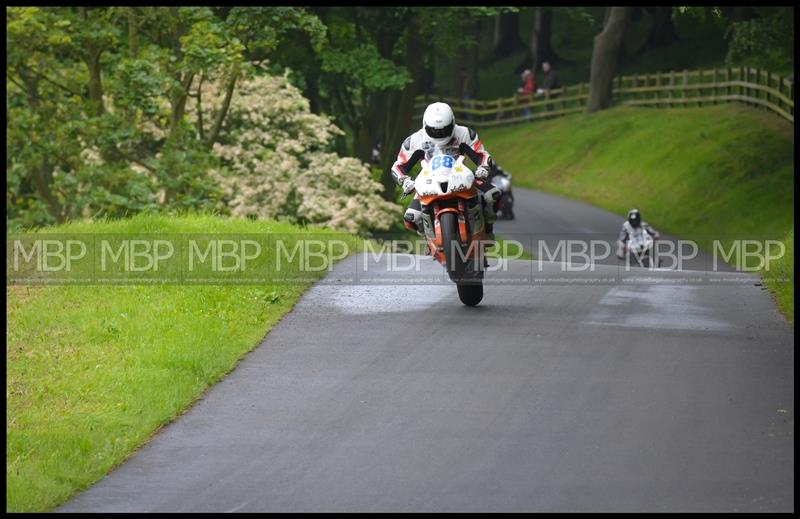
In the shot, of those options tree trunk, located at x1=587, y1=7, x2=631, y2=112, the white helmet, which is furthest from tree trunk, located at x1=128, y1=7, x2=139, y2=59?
tree trunk, located at x1=587, y1=7, x2=631, y2=112

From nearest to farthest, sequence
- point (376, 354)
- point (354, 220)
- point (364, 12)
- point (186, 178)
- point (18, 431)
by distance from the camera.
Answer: point (18, 431) < point (376, 354) < point (186, 178) < point (354, 220) < point (364, 12)

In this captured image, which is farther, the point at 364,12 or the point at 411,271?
the point at 364,12

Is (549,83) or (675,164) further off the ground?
(549,83)

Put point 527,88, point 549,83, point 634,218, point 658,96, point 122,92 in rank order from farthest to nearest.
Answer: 1. point 527,88
2. point 549,83
3. point 658,96
4. point 122,92
5. point 634,218

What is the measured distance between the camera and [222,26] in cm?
2831

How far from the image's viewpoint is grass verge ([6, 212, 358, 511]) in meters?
9.67

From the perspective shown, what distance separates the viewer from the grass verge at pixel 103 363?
31.7ft

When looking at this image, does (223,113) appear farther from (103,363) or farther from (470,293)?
(103,363)

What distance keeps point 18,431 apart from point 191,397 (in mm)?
1514

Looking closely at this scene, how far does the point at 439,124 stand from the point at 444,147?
293 millimetres

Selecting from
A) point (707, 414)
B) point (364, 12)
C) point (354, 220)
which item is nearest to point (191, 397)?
point (707, 414)

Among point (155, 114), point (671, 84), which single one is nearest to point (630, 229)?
point (155, 114)

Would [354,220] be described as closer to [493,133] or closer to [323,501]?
[323,501]

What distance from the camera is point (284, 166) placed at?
100 feet
